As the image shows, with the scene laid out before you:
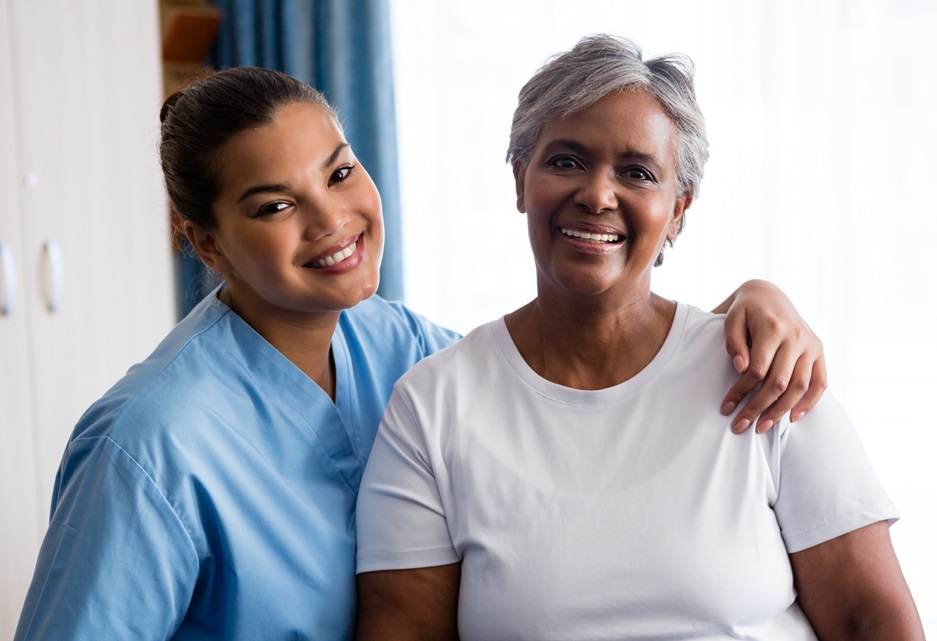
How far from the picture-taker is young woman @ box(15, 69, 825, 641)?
3.85 feet

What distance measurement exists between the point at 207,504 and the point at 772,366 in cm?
76

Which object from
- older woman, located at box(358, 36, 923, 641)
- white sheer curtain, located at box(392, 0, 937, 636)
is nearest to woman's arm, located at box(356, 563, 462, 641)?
older woman, located at box(358, 36, 923, 641)

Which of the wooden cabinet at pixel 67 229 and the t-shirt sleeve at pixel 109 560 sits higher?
the wooden cabinet at pixel 67 229

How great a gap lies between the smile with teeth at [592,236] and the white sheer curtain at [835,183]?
1.43 meters

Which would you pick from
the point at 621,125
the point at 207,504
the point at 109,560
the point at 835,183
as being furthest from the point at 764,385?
the point at 835,183

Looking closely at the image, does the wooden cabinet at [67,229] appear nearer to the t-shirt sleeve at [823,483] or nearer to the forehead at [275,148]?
the forehead at [275,148]

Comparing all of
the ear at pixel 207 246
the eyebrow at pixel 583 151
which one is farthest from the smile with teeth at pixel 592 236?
the ear at pixel 207 246

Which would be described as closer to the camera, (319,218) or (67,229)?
(319,218)

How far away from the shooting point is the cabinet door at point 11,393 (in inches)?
87.7

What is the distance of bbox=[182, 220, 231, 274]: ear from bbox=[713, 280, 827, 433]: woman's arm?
30.3 inches

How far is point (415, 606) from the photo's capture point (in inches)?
49.7

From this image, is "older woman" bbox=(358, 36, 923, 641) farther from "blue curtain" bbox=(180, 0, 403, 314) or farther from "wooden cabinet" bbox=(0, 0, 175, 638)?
"blue curtain" bbox=(180, 0, 403, 314)

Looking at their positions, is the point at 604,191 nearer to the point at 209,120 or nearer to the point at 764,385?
the point at 764,385

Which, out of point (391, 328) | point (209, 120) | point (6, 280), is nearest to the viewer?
point (209, 120)
